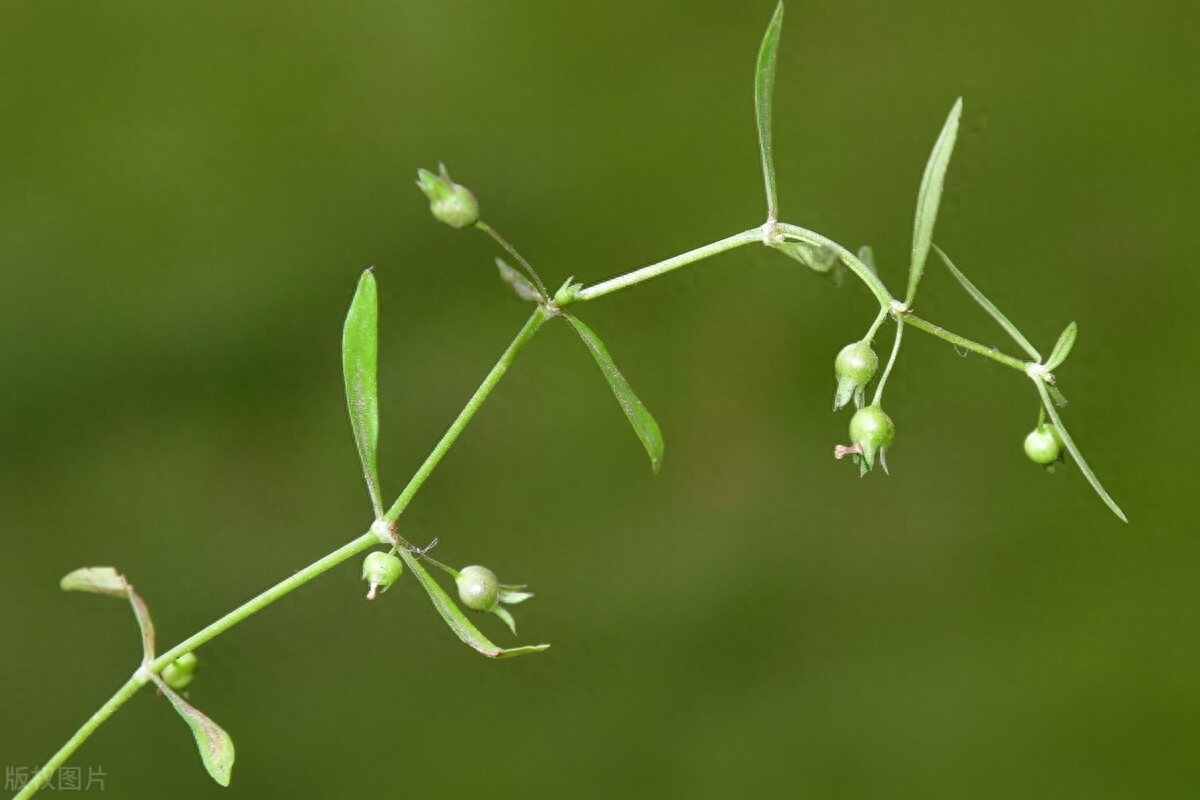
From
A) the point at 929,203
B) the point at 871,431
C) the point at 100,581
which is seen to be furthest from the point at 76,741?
the point at 929,203

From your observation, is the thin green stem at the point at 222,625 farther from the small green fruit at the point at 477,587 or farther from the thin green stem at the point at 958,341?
the thin green stem at the point at 958,341

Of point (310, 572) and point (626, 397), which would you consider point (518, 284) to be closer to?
point (626, 397)

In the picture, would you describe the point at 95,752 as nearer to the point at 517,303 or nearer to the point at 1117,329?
the point at 517,303

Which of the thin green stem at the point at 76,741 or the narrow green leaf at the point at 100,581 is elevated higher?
the narrow green leaf at the point at 100,581

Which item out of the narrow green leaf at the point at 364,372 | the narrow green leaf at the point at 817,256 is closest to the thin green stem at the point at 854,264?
the narrow green leaf at the point at 817,256

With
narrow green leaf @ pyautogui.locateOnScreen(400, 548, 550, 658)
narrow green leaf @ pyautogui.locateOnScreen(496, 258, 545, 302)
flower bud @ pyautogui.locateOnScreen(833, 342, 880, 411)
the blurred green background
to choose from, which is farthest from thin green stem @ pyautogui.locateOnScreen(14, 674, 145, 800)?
the blurred green background

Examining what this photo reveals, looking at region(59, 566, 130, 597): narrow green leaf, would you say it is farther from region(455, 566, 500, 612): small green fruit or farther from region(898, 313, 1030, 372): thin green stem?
region(898, 313, 1030, 372): thin green stem
